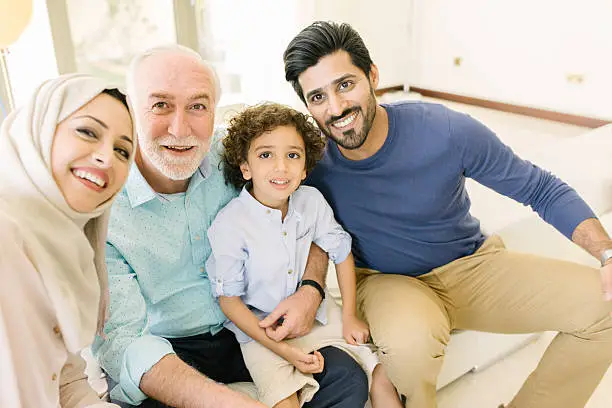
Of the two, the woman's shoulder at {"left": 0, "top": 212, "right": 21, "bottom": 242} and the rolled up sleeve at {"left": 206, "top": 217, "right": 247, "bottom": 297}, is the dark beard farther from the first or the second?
the woman's shoulder at {"left": 0, "top": 212, "right": 21, "bottom": 242}

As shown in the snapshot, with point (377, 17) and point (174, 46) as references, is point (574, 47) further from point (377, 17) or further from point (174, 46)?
point (174, 46)

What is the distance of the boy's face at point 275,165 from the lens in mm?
1427

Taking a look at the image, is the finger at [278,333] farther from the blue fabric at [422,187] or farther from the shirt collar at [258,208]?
the blue fabric at [422,187]

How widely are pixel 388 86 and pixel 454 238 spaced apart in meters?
3.27

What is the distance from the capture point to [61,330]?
91 cm

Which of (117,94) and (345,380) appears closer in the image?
(117,94)

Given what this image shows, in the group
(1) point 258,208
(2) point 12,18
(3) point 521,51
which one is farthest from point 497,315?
(3) point 521,51

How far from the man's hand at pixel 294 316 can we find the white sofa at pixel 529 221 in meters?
0.31

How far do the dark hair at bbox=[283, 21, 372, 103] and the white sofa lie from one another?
70cm

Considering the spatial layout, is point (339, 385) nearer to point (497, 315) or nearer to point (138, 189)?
point (497, 315)

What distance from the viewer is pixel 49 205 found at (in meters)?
0.88

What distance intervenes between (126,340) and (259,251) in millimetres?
381

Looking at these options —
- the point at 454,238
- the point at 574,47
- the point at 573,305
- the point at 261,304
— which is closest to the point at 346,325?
the point at 261,304

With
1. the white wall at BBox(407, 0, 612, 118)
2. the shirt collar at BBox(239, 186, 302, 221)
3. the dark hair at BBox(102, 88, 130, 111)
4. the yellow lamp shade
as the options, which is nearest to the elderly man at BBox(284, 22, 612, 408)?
the shirt collar at BBox(239, 186, 302, 221)
